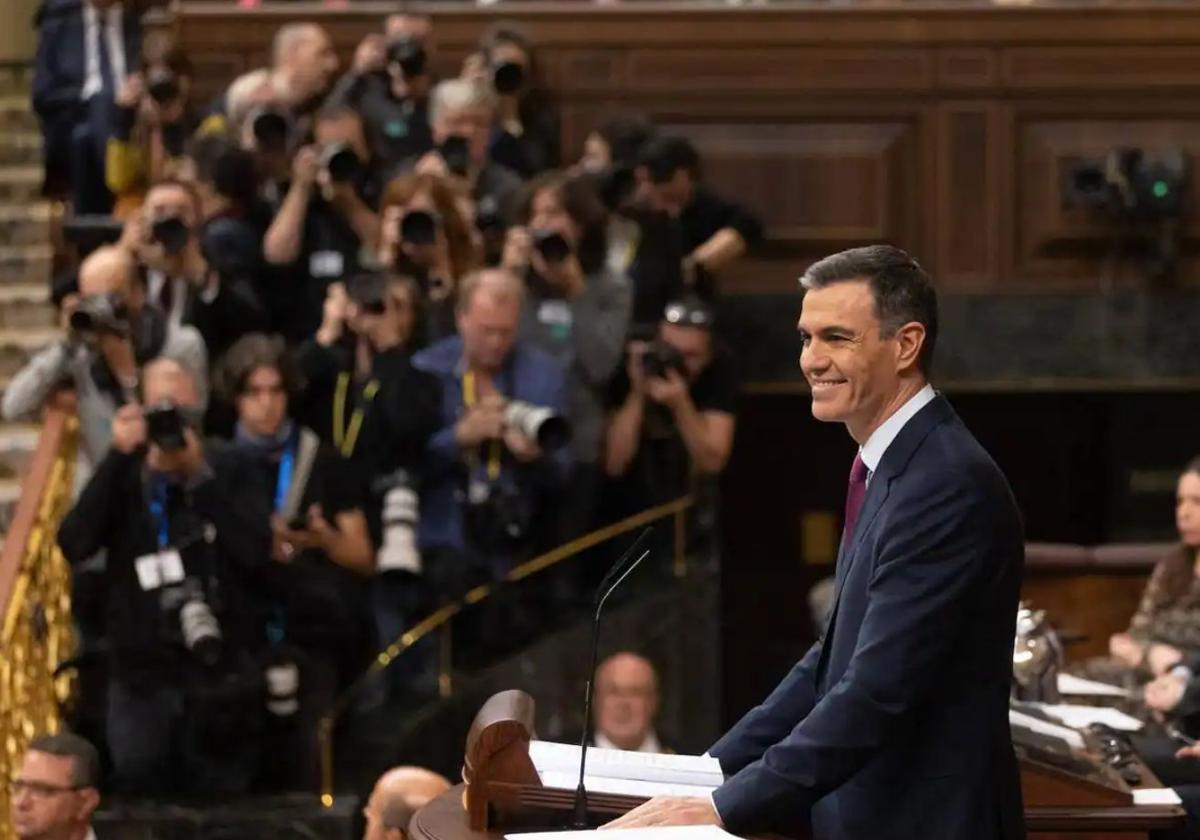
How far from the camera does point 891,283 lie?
9.07 feet

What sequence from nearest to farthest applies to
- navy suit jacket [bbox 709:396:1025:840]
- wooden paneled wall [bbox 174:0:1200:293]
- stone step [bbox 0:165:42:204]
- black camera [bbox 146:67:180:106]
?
navy suit jacket [bbox 709:396:1025:840]
black camera [bbox 146:67:180:106]
wooden paneled wall [bbox 174:0:1200:293]
stone step [bbox 0:165:42:204]

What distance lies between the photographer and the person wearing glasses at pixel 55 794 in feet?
16.9

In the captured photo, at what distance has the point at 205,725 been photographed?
602cm

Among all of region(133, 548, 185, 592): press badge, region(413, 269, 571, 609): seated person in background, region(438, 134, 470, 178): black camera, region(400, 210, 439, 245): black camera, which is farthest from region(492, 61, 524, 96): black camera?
region(133, 548, 185, 592): press badge

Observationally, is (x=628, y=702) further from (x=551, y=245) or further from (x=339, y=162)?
(x=339, y=162)

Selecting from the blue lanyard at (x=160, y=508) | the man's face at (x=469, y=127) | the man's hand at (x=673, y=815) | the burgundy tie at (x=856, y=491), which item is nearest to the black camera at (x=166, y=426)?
the blue lanyard at (x=160, y=508)

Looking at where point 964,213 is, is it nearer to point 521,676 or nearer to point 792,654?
point 792,654

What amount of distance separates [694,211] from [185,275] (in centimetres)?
199

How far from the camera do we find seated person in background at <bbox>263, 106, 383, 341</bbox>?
22.7 feet

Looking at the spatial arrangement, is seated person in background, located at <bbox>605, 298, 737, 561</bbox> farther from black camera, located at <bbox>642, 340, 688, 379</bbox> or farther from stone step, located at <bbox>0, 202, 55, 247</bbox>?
stone step, located at <bbox>0, 202, 55, 247</bbox>

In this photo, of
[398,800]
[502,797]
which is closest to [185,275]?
[398,800]

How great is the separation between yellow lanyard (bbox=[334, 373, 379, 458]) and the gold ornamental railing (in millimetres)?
779

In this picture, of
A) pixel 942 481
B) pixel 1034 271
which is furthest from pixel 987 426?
pixel 942 481

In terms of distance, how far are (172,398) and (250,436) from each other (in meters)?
0.30
